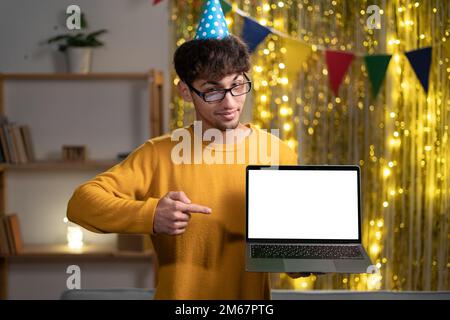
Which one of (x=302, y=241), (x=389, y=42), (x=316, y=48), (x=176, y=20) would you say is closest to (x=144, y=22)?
(x=176, y=20)

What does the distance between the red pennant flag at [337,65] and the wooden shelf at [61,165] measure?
112 centimetres

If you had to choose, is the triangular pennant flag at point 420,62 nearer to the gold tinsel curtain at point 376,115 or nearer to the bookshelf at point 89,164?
the gold tinsel curtain at point 376,115

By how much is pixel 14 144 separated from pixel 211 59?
7.36 ft

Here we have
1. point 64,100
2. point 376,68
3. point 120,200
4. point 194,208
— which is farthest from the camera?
point 64,100

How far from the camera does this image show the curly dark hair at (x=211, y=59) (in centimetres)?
143

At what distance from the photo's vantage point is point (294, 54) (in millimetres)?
3365

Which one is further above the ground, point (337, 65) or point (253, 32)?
point (253, 32)

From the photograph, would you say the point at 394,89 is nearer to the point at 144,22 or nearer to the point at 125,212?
the point at 144,22

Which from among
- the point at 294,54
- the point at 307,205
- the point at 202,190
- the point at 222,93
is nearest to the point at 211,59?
the point at 222,93

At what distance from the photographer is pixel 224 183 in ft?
4.68

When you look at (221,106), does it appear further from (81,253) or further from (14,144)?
(14,144)

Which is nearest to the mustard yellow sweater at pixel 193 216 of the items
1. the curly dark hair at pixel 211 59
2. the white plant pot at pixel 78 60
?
the curly dark hair at pixel 211 59

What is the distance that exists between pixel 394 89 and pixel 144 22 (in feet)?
4.20
